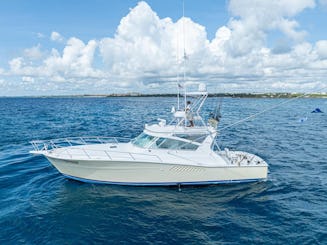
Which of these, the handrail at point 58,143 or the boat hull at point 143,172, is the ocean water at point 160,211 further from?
the handrail at point 58,143

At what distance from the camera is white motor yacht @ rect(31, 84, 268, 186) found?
1295 centimetres

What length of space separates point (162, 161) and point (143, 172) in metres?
1.11

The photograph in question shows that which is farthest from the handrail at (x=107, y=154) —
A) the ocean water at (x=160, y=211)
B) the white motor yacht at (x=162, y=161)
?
the ocean water at (x=160, y=211)

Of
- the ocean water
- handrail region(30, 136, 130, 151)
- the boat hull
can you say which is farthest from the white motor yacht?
handrail region(30, 136, 130, 151)

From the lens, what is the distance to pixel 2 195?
492 inches

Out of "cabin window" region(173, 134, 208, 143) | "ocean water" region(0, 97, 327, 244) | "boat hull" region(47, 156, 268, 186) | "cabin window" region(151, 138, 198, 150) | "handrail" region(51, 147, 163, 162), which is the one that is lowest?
"ocean water" region(0, 97, 327, 244)

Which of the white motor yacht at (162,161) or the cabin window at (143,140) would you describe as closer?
the white motor yacht at (162,161)

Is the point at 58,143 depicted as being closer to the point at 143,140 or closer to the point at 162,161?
the point at 143,140

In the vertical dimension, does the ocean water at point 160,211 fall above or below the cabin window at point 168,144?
below

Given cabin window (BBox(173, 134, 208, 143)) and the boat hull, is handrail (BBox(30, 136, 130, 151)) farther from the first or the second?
cabin window (BBox(173, 134, 208, 143))

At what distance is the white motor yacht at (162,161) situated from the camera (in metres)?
12.9

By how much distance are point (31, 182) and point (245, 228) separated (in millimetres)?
11230

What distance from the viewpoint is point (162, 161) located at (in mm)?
12922

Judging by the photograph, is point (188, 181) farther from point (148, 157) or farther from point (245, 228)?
point (245, 228)
